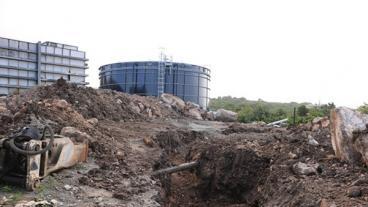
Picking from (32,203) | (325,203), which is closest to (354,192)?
(325,203)

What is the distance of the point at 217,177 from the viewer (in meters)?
10.8

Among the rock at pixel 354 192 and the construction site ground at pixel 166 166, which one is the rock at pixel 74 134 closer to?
the construction site ground at pixel 166 166

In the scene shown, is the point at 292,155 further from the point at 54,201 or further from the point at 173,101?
the point at 173,101

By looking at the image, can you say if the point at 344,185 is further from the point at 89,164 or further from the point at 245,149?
the point at 89,164

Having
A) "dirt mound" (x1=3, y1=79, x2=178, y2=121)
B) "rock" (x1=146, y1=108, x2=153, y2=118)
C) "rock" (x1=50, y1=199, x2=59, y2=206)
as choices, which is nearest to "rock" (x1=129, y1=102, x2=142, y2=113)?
"dirt mound" (x1=3, y1=79, x2=178, y2=121)

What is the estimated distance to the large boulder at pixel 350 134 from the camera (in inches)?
263

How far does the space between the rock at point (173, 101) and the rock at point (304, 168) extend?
41.6 ft

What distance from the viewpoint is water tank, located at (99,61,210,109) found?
2111cm

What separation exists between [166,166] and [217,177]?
1461 mm

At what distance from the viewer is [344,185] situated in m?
6.23

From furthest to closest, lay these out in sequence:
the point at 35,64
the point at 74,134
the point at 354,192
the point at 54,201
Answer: the point at 35,64 < the point at 74,134 < the point at 54,201 < the point at 354,192

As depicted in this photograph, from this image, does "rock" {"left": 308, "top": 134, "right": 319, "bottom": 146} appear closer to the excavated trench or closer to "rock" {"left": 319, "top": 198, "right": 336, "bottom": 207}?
the excavated trench

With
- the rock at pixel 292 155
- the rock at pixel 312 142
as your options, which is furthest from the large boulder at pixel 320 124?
the rock at pixel 292 155

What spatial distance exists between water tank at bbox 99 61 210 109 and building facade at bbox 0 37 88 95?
1.54 metres
